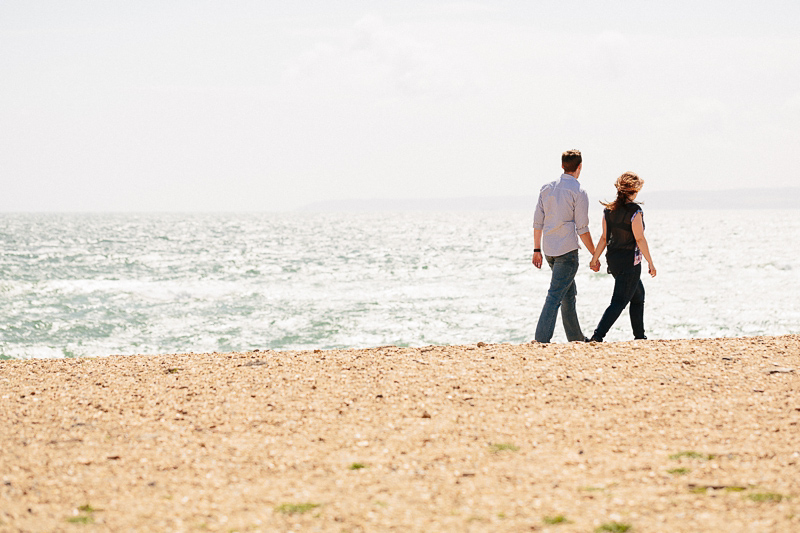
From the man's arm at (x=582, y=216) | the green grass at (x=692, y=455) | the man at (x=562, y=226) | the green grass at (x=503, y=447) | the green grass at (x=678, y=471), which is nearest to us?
the green grass at (x=678, y=471)

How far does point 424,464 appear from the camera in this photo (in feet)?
15.3

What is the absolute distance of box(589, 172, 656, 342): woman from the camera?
807cm

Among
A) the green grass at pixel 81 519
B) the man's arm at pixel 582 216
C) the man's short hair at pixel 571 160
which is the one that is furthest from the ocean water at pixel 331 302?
the green grass at pixel 81 519

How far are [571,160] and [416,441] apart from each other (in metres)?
4.21

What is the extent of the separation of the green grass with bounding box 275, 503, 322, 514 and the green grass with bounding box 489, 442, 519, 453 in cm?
137

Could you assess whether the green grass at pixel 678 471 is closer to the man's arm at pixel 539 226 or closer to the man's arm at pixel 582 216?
the man's arm at pixel 582 216

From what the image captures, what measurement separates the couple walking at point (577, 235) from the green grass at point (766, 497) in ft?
13.5

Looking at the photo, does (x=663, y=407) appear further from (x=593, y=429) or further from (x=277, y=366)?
(x=277, y=366)

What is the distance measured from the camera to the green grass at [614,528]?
365 cm

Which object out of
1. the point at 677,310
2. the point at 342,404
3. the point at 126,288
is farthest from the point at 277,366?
the point at 126,288

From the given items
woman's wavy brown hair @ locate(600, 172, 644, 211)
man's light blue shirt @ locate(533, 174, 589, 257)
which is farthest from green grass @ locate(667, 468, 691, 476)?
woman's wavy brown hair @ locate(600, 172, 644, 211)

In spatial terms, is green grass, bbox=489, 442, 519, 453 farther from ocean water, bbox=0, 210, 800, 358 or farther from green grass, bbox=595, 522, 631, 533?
ocean water, bbox=0, 210, 800, 358

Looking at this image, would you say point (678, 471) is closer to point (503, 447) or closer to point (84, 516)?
point (503, 447)

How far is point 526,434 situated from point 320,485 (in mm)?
1597
